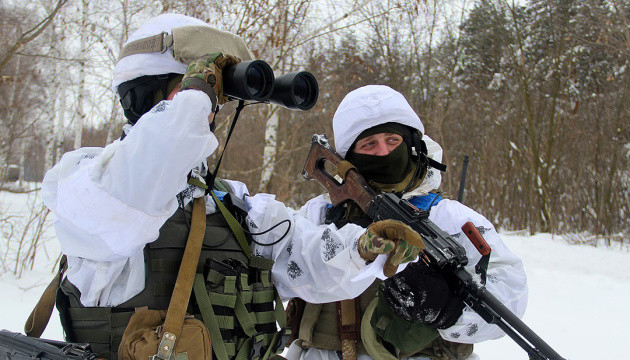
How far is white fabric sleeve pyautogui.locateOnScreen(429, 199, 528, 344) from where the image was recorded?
1.64m

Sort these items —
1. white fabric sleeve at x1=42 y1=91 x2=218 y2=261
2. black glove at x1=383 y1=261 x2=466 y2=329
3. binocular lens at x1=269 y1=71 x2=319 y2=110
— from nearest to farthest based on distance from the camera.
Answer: white fabric sleeve at x1=42 y1=91 x2=218 y2=261
binocular lens at x1=269 y1=71 x2=319 y2=110
black glove at x1=383 y1=261 x2=466 y2=329

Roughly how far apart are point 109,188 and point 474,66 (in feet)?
45.7

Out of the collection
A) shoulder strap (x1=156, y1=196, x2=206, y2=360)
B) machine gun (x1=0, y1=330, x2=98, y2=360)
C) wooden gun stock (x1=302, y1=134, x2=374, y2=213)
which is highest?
wooden gun stock (x1=302, y1=134, x2=374, y2=213)

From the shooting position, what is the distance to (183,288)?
1253mm

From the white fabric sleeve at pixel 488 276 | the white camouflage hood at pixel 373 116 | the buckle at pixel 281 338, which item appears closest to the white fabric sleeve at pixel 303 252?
the buckle at pixel 281 338

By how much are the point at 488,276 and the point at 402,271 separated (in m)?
0.31

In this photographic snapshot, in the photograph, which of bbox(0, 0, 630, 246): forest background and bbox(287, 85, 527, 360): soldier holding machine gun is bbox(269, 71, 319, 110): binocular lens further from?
bbox(0, 0, 630, 246): forest background

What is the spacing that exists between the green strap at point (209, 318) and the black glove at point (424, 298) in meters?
0.61

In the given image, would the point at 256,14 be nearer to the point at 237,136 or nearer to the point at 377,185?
the point at 377,185

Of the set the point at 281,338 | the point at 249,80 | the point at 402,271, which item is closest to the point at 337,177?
the point at 402,271

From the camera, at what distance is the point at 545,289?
5547 millimetres

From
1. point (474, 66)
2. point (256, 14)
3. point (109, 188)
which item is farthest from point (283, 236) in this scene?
point (474, 66)

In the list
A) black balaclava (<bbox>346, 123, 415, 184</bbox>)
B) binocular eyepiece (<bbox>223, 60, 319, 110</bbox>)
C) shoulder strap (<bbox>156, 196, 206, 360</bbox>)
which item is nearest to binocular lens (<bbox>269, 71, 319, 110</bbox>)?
binocular eyepiece (<bbox>223, 60, 319, 110</bbox>)

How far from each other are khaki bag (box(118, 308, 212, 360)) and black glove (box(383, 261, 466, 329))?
0.66m
